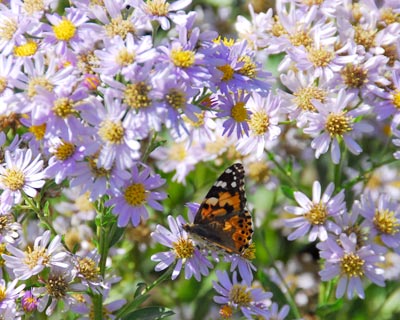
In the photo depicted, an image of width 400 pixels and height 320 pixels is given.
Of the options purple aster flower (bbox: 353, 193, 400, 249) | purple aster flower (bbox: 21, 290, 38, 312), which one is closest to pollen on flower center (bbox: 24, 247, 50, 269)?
purple aster flower (bbox: 21, 290, 38, 312)

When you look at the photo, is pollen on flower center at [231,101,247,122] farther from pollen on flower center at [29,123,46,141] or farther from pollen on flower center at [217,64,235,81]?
pollen on flower center at [29,123,46,141]

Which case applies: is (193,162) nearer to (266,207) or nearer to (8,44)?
(266,207)

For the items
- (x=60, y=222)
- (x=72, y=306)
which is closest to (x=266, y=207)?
(x=60, y=222)

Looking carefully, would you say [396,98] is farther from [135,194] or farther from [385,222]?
[135,194]

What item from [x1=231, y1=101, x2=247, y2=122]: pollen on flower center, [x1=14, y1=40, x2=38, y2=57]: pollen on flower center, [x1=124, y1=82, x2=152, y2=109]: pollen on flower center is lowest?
[x1=231, y1=101, x2=247, y2=122]: pollen on flower center

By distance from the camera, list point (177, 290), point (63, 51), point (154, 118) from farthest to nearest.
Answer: point (177, 290) → point (63, 51) → point (154, 118)

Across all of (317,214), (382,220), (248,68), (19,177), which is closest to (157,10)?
(248,68)

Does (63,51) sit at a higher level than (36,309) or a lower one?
higher

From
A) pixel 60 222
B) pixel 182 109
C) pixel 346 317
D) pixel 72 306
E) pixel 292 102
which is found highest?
pixel 182 109
